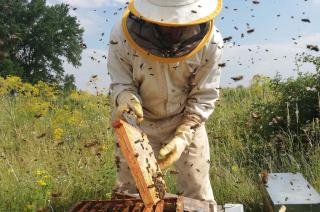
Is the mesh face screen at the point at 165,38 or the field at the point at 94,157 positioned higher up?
the mesh face screen at the point at 165,38

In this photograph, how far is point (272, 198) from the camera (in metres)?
4.15

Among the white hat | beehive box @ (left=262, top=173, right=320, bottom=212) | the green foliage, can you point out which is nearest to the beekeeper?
the white hat

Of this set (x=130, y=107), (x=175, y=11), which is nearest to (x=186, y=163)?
(x=130, y=107)

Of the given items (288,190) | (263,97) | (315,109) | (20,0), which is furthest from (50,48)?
(288,190)

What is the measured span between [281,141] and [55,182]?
11.5 ft

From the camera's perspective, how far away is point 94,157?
6.09m

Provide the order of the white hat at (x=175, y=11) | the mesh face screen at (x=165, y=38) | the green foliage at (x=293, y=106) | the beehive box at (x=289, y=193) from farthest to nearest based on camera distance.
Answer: the green foliage at (x=293, y=106) → the beehive box at (x=289, y=193) → the mesh face screen at (x=165, y=38) → the white hat at (x=175, y=11)

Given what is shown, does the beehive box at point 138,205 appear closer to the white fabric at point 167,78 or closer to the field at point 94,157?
the white fabric at point 167,78

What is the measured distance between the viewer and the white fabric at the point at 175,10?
3330 millimetres

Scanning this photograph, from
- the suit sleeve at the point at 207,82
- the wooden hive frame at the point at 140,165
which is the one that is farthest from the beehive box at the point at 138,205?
the suit sleeve at the point at 207,82

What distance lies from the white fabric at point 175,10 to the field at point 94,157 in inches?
84.3

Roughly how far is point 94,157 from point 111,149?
0.30 m

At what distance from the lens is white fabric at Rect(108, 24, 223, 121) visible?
12.6 feet

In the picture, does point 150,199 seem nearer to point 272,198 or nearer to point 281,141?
point 272,198
